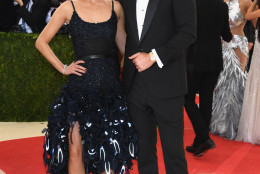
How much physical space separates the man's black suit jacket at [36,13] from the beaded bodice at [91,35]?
3.00 meters

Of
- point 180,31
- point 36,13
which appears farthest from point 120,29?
point 36,13

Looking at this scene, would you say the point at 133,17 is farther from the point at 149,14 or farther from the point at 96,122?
the point at 96,122

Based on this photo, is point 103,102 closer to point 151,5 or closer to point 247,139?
point 151,5

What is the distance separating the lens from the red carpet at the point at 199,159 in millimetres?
3600

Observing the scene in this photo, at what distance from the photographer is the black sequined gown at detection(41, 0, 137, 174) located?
2.32 meters

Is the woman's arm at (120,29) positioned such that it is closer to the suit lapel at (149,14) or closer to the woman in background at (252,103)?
the suit lapel at (149,14)

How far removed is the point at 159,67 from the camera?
7.44 ft

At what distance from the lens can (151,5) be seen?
2.25 meters

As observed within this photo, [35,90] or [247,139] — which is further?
[35,90]

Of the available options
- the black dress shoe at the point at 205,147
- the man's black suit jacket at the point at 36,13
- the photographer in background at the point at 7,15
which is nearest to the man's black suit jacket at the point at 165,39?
the black dress shoe at the point at 205,147

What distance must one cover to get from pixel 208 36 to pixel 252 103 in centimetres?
140

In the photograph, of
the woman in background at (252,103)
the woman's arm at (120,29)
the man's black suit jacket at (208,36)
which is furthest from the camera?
the woman in background at (252,103)

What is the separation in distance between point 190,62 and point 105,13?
159 centimetres

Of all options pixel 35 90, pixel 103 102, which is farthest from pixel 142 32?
pixel 35 90
